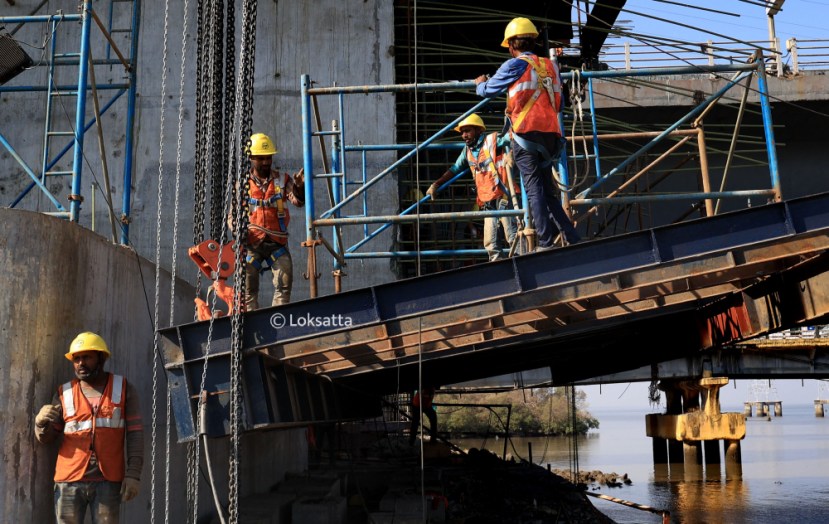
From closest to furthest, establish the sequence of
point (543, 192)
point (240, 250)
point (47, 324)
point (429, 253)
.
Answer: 1. point (47, 324)
2. point (240, 250)
3. point (543, 192)
4. point (429, 253)

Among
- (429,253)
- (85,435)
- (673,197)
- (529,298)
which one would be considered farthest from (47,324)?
(673,197)

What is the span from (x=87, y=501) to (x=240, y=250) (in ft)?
7.18

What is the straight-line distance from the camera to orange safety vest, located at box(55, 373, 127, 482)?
6.91 metres

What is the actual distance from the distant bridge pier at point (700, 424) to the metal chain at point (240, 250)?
18580mm

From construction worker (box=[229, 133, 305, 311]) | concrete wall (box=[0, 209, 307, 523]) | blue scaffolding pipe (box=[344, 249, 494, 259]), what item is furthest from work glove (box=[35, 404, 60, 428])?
blue scaffolding pipe (box=[344, 249, 494, 259])

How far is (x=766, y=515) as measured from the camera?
18141 mm

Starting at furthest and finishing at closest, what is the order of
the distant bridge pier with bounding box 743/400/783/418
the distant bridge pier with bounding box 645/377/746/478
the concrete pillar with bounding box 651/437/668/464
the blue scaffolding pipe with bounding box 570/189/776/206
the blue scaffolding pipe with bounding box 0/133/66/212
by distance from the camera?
1. the distant bridge pier with bounding box 743/400/783/418
2. the concrete pillar with bounding box 651/437/668/464
3. the distant bridge pier with bounding box 645/377/746/478
4. the blue scaffolding pipe with bounding box 0/133/66/212
5. the blue scaffolding pipe with bounding box 570/189/776/206

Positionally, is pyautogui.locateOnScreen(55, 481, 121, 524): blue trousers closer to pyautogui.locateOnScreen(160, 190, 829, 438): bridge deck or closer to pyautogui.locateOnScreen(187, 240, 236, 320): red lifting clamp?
pyautogui.locateOnScreen(160, 190, 829, 438): bridge deck

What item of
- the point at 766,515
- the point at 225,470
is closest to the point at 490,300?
the point at 225,470

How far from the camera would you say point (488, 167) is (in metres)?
10.6

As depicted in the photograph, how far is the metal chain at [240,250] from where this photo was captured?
7.39m

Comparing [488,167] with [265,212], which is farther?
[488,167]

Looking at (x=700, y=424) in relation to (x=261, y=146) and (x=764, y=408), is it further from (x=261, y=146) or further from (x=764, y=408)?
(x=764, y=408)

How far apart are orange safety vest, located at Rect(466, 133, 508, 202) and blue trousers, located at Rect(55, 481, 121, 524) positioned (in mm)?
5291
